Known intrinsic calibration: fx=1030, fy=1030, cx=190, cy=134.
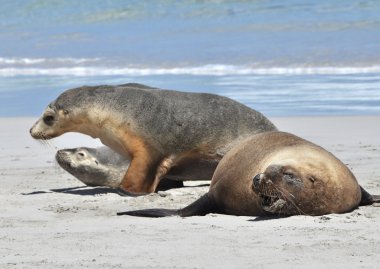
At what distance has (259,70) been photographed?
17.8m

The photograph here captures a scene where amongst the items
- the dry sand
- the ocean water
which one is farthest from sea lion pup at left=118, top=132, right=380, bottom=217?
the ocean water

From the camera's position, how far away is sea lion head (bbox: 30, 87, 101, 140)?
27.9 feet

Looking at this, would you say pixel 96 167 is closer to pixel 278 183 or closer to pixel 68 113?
pixel 68 113

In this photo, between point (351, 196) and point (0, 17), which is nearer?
point (351, 196)

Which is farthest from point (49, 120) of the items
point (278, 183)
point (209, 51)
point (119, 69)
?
point (209, 51)

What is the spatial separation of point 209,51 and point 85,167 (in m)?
12.7

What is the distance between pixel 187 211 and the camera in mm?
6562

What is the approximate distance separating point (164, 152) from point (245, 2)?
2532 cm

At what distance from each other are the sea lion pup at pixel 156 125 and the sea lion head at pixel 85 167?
0.79ft

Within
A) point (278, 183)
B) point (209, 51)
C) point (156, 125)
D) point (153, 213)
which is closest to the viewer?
point (278, 183)

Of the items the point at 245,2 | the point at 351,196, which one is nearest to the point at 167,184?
the point at 351,196

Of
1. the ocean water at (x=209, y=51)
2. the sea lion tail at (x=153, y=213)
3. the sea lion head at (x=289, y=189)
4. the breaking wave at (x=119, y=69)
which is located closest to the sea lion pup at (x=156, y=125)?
the sea lion tail at (x=153, y=213)

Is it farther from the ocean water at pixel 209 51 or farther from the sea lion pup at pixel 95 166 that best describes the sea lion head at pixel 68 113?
the ocean water at pixel 209 51

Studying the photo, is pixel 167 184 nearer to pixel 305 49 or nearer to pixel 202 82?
pixel 202 82
